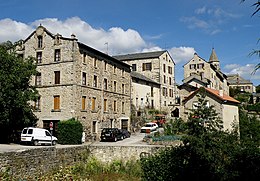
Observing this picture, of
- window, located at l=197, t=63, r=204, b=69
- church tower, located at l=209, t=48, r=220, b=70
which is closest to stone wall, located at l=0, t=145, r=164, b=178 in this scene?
window, located at l=197, t=63, r=204, b=69

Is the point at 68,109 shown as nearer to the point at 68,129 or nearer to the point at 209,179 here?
the point at 68,129

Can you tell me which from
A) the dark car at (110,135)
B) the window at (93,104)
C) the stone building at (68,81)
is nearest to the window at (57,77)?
the stone building at (68,81)

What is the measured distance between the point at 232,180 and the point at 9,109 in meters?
19.7

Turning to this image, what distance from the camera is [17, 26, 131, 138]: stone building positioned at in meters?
31.0

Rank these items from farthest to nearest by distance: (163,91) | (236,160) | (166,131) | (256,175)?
(163,91) → (166,131) → (236,160) → (256,175)

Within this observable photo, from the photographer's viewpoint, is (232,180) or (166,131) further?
(166,131)

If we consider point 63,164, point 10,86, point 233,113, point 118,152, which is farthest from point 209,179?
point 233,113

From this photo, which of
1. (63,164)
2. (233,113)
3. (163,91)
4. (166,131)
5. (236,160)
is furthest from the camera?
(163,91)

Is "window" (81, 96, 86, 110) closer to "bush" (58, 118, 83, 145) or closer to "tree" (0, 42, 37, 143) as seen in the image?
"bush" (58, 118, 83, 145)

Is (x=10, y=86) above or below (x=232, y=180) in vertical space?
above

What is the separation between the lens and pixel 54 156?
73.5 ft

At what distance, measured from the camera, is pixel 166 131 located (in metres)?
32.9

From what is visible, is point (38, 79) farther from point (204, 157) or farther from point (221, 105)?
point (204, 157)

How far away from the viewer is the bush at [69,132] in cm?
2887
